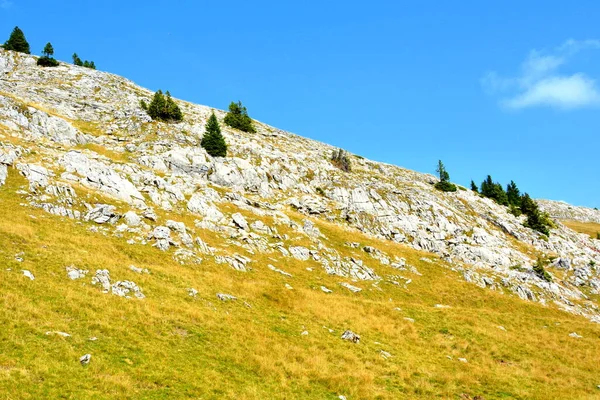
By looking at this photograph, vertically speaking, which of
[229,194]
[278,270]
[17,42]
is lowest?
[278,270]

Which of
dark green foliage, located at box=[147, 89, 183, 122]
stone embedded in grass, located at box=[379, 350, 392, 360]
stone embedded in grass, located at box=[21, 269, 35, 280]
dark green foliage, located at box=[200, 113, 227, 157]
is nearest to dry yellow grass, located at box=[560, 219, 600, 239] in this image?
dark green foliage, located at box=[200, 113, 227, 157]

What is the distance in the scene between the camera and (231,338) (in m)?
23.5

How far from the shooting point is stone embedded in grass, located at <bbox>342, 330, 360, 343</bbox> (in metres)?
27.9

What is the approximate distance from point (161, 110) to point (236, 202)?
143ft

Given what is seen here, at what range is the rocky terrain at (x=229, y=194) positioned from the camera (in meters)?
42.9

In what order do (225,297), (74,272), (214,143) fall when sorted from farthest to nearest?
(214,143) < (225,297) < (74,272)

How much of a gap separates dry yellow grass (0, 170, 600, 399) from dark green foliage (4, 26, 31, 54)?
296 feet

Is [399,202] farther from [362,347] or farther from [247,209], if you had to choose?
[362,347]

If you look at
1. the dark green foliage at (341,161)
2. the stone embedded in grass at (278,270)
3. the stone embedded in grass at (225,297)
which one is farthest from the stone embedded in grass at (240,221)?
the dark green foliage at (341,161)

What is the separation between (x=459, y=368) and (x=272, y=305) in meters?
16.4

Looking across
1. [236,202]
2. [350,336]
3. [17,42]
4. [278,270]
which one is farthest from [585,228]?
[17,42]

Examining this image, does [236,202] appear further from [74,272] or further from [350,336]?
[350,336]

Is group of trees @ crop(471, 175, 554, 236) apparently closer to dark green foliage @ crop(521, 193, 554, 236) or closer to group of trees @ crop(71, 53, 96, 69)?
dark green foliage @ crop(521, 193, 554, 236)

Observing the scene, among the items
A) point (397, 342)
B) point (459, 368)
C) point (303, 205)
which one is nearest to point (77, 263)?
point (397, 342)
